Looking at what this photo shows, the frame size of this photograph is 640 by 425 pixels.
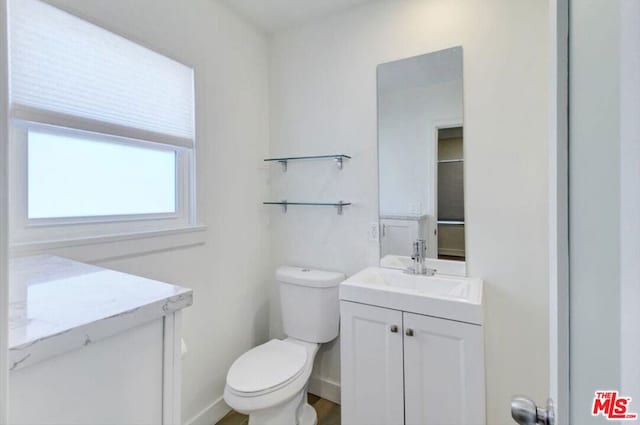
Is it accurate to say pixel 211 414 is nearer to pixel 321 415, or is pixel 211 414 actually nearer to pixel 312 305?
pixel 321 415

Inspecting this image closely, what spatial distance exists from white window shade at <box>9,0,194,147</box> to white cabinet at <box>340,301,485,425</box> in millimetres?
1365

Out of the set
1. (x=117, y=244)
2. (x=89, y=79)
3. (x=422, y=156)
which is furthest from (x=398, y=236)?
(x=89, y=79)

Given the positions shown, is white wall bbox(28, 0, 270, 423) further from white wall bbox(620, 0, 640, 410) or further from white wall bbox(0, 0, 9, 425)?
white wall bbox(620, 0, 640, 410)

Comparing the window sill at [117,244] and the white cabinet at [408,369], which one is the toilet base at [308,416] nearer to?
the white cabinet at [408,369]

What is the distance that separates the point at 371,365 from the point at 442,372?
0.33 metres

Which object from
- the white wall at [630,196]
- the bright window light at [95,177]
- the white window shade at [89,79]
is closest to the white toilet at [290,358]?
the bright window light at [95,177]

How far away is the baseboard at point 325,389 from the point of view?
1996 mm

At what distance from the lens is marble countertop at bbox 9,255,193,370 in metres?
0.47

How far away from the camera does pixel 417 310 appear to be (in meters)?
1.38

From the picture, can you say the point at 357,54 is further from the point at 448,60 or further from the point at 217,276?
the point at 217,276

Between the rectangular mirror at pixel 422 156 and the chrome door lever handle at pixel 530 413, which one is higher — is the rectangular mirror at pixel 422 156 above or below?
above

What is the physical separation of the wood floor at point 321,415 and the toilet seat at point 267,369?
47 centimetres

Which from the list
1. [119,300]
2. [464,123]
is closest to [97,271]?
[119,300]

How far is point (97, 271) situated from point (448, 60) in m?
1.88
